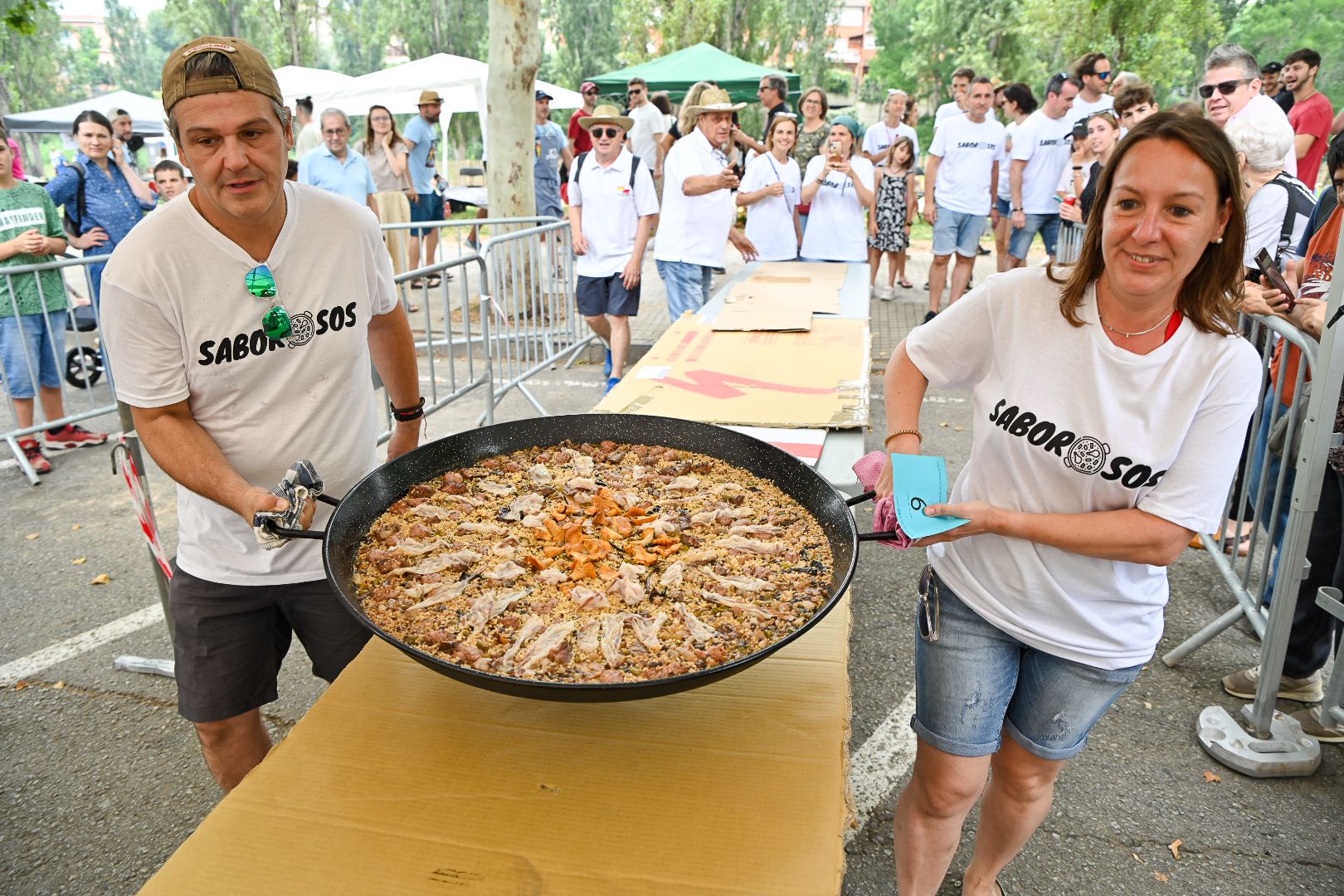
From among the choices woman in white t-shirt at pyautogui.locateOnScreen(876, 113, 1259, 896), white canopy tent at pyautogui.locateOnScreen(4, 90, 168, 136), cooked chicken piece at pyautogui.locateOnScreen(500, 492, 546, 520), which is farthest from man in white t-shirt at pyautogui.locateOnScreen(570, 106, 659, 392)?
white canopy tent at pyautogui.locateOnScreen(4, 90, 168, 136)

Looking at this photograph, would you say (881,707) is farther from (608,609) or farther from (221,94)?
(221,94)

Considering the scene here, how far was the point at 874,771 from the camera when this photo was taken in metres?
3.17

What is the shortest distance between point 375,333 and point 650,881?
72.5 inches

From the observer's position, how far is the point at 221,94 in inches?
75.6

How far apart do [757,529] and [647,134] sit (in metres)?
12.6

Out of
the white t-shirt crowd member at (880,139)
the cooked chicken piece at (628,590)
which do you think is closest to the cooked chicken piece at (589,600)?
→ the cooked chicken piece at (628,590)

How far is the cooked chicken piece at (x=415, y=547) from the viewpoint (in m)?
2.13

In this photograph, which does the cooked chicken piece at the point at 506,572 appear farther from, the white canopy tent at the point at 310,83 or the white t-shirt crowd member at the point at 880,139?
the white canopy tent at the point at 310,83

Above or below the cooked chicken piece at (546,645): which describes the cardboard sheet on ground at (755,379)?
above

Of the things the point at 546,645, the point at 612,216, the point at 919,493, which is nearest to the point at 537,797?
the point at 546,645

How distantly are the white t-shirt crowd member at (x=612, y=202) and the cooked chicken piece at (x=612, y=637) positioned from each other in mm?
5681

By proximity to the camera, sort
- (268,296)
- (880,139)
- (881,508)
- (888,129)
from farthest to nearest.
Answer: (888,129) < (880,139) < (268,296) < (881,508)

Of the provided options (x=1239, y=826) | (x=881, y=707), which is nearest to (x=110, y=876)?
(x=881, y=707)

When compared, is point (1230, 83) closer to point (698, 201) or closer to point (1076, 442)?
point (698, 201)
